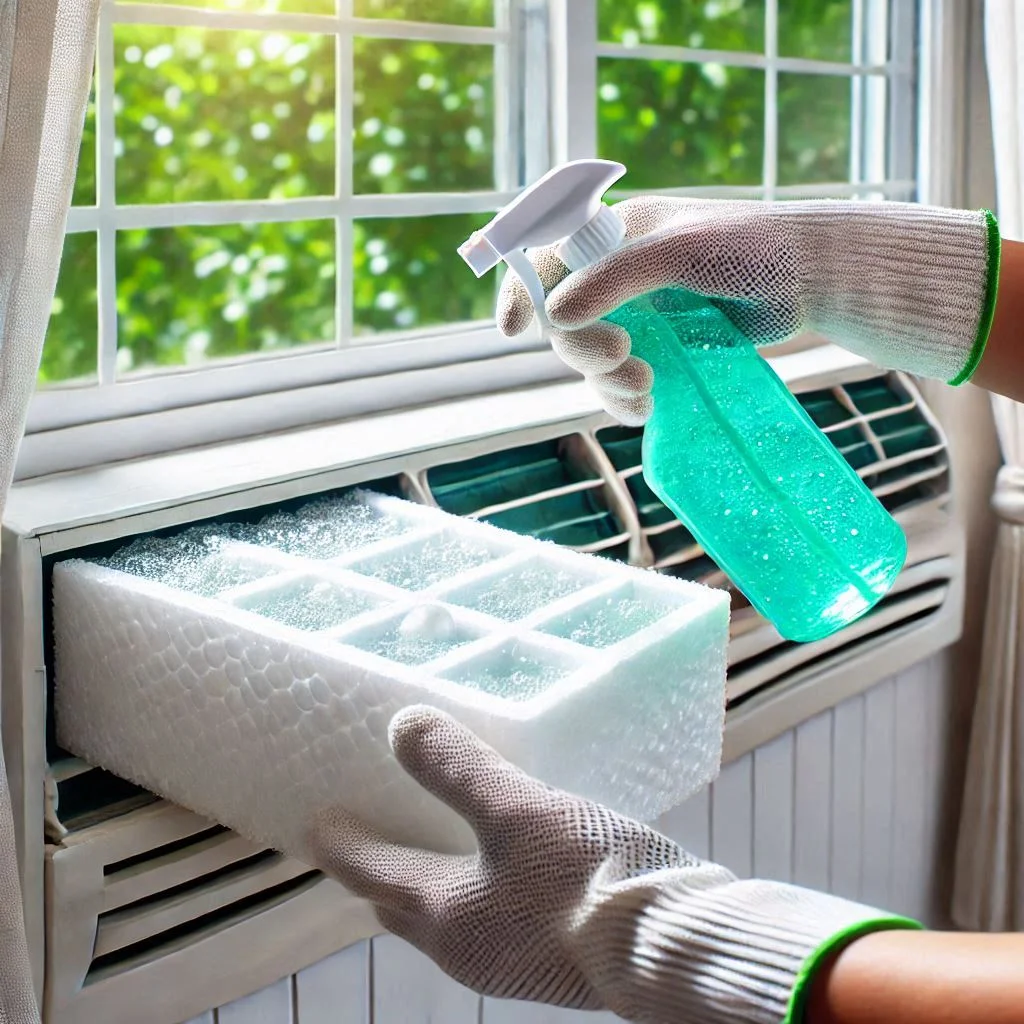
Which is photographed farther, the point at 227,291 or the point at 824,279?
the point at 227,291

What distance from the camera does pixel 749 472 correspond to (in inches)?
38.8

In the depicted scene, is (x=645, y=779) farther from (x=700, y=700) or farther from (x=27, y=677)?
(x=27, y=677)

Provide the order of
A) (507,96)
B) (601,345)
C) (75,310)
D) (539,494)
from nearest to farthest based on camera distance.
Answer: (601,345), (539,494), (75,310), (507,96)

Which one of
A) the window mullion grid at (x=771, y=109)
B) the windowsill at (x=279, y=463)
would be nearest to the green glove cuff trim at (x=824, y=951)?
the windowsill at (x=279, y=463)

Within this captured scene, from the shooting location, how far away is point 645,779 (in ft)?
3.06

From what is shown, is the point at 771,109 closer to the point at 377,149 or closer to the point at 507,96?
the point at 507,96

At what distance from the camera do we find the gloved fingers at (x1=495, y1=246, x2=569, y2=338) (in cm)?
100

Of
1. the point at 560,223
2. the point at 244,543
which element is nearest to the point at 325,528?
the point at 244,543

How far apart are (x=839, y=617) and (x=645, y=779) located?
21 centimetres

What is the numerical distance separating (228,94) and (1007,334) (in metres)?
1.20

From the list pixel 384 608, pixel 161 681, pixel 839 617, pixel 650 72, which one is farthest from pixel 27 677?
pixel 650 72

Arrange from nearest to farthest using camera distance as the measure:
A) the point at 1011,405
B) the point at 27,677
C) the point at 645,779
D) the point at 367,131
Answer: the point at 645,779, the point at 27,677, the point at 1011,405, the point at 367,131

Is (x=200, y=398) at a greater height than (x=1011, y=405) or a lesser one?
greater

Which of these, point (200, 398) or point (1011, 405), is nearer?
point (200, 398)
